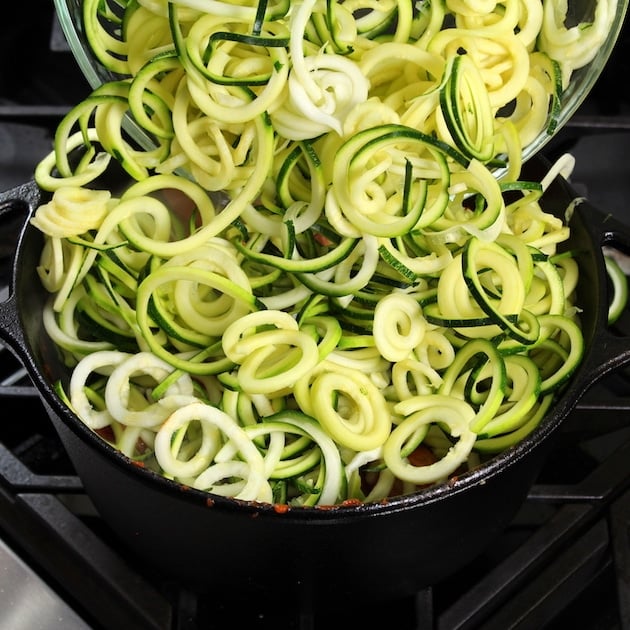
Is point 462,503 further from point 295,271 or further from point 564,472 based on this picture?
point 564,472

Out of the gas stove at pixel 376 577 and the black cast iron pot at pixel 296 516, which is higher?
the black cast iron pot at pixel 296 516

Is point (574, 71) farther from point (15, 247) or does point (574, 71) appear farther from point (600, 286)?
point (15, 247)

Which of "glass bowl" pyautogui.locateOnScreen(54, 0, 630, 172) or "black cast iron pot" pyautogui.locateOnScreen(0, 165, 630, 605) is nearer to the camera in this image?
"black cast iron pot" pyautogui.locateOnScreen(0, 165, 630, 605)

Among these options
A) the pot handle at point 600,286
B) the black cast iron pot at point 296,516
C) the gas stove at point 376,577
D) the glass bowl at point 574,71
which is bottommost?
the gas stove at point 376,577

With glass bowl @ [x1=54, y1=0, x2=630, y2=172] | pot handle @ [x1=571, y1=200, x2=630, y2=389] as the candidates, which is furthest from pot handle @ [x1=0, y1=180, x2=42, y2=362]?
pot handle @ [x1=571, y1=200, x2=630, y2=389]

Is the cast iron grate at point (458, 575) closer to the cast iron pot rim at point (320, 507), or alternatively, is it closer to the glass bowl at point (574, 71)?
the cast iron pot rim at point (320, 507)

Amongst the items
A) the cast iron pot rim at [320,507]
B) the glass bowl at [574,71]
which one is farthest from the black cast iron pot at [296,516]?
the glass bowl at [574,71]

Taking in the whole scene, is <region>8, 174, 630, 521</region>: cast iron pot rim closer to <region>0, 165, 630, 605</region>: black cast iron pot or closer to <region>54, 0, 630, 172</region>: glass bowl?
<region>0, 165, 630, 605</region>: black cast iron pot
